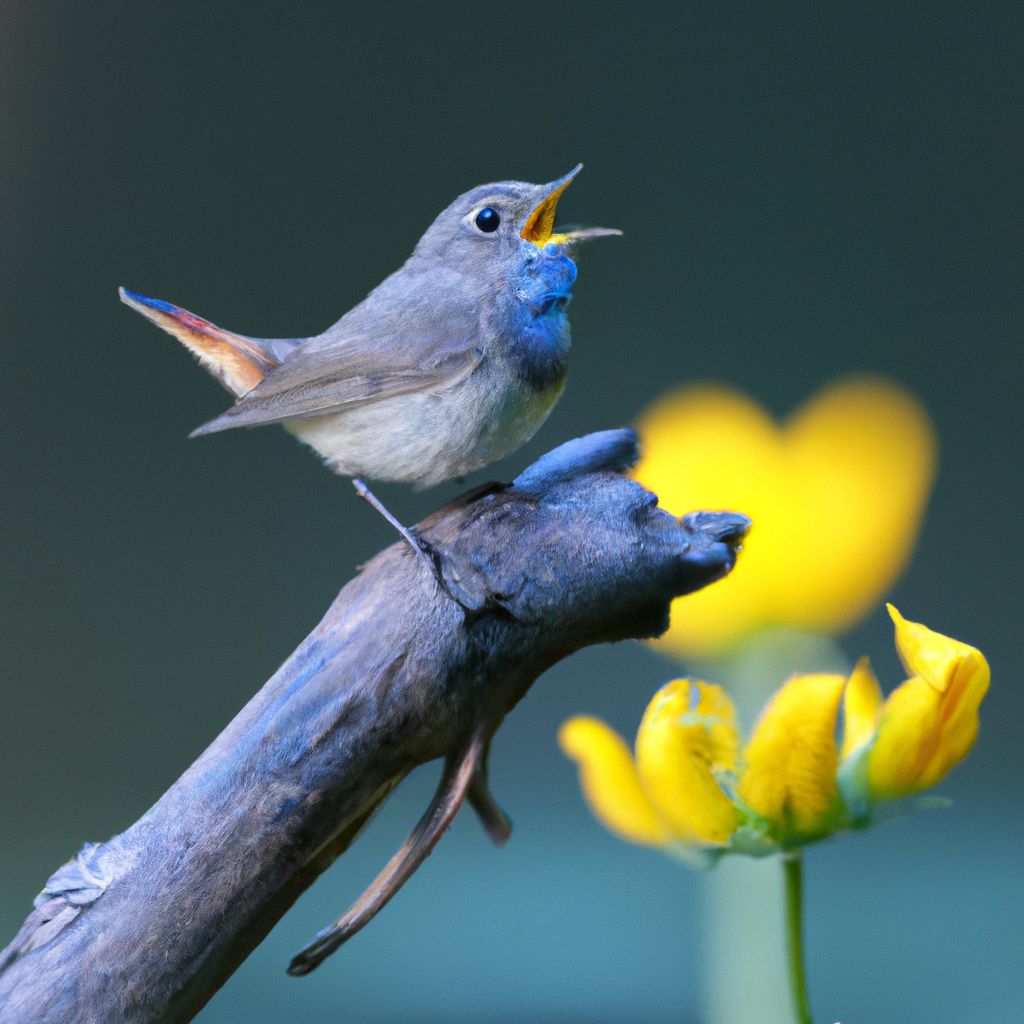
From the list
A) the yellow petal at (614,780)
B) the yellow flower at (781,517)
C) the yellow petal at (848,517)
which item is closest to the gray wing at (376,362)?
the yellow petal at (614,780)

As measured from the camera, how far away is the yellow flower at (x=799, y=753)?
1.70 ft

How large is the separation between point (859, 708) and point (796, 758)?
0.06 m

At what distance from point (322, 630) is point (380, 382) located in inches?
5.5

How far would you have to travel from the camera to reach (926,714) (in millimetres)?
521

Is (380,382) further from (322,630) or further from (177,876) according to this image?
(177,876)

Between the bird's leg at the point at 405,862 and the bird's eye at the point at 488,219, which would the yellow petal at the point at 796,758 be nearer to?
the bird's leg at the point at 405,862

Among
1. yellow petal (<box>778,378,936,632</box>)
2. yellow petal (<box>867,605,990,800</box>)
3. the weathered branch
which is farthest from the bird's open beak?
yellow petal (<box>778,378,936,632</box>)

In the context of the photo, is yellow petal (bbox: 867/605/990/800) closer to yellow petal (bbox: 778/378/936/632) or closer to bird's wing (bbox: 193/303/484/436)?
bird's wing (bbox: 193/303/484/436)

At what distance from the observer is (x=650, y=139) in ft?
4.78

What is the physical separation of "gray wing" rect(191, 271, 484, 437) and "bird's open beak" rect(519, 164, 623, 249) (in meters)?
0.04

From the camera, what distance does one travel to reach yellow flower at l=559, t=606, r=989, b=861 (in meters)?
0.52

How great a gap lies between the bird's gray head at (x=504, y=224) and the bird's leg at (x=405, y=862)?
9.5 inches

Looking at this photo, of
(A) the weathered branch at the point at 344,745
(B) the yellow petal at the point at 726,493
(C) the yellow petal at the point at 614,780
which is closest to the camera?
(A) the weathered branch at the point at 344,745

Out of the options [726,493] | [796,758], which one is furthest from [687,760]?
[726,493]
